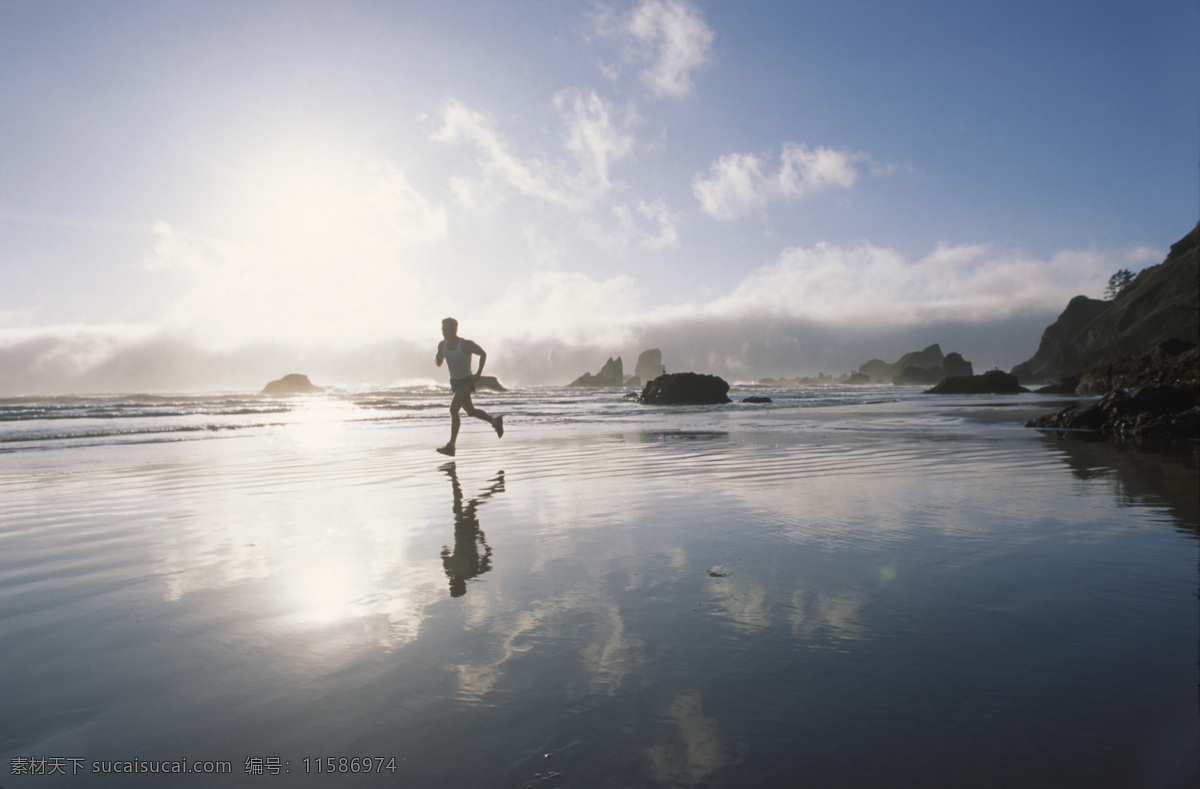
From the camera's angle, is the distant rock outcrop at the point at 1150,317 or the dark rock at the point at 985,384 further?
the dark rock at the point at 985,384

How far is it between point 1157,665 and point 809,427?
53.1 feet

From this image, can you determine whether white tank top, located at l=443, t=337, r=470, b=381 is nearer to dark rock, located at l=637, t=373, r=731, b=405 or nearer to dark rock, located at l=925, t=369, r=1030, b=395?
dark rock, located at l=637, t=373, r=731, b=405

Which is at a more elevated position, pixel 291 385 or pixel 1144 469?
pixel 291 385

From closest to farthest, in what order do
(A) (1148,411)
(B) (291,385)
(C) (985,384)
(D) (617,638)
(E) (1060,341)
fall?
(D) (617,638) → (A) (1148,411) → (C) (985,384) → (B) (291,385) → (E) (1060,341)

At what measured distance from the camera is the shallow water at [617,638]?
6.82 feet

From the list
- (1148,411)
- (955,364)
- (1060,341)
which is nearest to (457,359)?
(1148,411)

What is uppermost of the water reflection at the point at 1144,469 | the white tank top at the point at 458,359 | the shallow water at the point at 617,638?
the white tank top at the point at 458,359

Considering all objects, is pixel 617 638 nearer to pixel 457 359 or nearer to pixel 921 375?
pixel 457 359

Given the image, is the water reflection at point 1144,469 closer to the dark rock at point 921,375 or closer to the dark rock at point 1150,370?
the dark rock at point 1150,370

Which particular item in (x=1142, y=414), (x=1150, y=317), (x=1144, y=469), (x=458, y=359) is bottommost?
(x=1144, y=469)

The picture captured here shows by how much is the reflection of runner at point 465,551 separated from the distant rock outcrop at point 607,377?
14153cm

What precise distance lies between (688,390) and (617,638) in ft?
128

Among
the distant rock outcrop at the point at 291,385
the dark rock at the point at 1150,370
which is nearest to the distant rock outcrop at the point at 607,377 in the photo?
the distant rock outcrop at the point at 291,385

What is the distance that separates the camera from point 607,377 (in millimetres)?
157875
